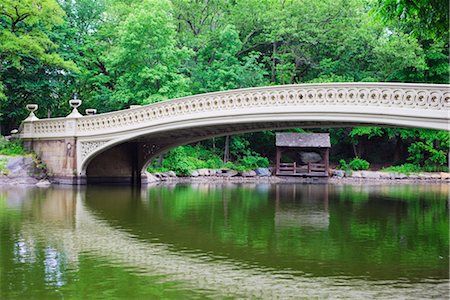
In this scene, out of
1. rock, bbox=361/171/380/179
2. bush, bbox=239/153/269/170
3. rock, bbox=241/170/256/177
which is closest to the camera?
rock, bbox=241/170/256/177

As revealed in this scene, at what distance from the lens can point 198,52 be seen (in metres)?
31.9

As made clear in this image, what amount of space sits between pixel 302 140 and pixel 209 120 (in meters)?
14.3

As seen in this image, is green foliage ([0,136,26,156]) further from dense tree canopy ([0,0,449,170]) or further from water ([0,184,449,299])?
water ([0,184,449,299])

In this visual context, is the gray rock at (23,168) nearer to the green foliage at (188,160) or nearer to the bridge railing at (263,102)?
the bridge railing at (263,102)

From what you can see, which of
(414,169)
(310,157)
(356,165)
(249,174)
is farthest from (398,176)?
(249,174)

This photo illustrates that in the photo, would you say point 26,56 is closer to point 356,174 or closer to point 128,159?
point 128,159

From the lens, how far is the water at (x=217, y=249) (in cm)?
698

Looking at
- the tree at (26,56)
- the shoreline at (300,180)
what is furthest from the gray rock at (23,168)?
the shoreline at (300,180)

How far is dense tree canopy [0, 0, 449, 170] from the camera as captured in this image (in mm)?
24953

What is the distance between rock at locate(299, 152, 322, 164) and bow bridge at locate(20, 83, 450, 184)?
11454mm

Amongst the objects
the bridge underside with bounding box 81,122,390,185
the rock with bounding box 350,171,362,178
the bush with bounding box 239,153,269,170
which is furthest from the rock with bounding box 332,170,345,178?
the bridge underside with bounding box 81,122,390,185

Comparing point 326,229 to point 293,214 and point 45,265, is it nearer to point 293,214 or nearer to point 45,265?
point 293,214

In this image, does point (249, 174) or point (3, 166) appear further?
point (249, 174)

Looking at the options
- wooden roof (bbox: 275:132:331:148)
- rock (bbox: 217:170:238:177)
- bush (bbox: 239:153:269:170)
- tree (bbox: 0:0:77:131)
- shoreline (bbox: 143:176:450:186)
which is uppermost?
tree (bbox: 0:0:77:131)
